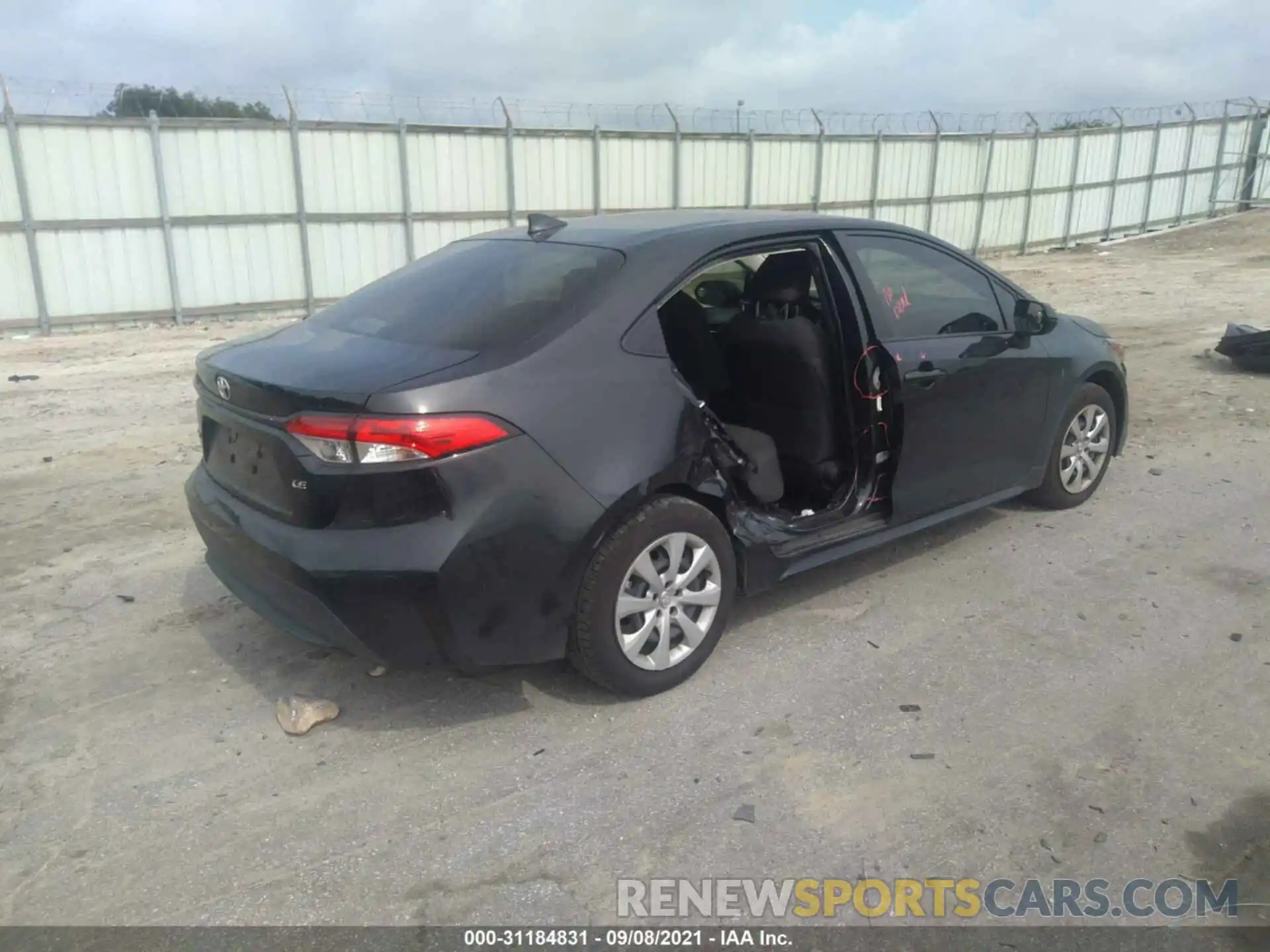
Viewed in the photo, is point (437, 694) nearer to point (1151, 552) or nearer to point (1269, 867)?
point (1269, 867)

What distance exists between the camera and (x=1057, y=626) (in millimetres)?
4148

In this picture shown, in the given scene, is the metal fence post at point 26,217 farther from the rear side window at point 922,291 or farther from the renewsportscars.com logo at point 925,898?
the renewsportscars.com logo at point 925,898

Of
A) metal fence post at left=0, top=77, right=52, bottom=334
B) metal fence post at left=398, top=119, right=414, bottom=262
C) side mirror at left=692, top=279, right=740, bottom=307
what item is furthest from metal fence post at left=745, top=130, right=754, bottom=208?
side mirror at left=692, top=279, right=740, bottom=307

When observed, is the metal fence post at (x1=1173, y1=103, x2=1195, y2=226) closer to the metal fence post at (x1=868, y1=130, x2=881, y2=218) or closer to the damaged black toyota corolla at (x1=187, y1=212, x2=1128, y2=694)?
the metal fence post at (x1=868, y1=130, x2=881, y2=218)

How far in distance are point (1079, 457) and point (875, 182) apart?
16.3 meters

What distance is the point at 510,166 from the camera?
15719 mm

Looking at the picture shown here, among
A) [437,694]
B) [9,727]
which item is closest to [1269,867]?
[437,694]

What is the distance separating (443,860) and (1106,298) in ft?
50.6

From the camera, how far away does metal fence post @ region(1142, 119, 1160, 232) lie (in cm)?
2520

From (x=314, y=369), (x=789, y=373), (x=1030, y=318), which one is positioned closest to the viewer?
(x=314, y=369)

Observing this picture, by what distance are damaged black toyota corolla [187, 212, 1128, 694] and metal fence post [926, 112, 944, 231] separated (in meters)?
17.7

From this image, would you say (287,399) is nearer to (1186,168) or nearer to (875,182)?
(875,182)

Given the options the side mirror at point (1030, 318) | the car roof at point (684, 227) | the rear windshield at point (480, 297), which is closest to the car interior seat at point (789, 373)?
the car roof at point (684, 227)

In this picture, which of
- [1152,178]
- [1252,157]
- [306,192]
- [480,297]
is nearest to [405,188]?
[306,192]
